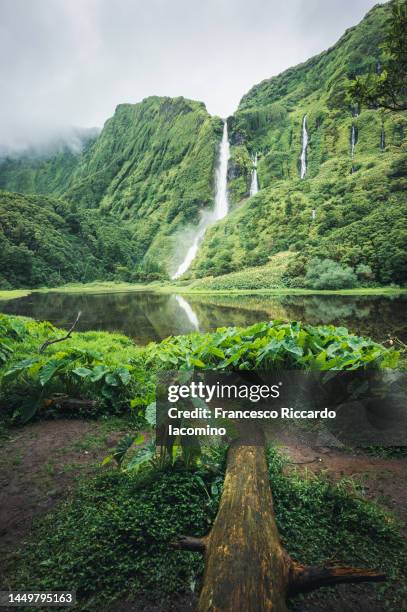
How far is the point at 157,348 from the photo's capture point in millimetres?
8859

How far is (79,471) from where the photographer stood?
12.8ft

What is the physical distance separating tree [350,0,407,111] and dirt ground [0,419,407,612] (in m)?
9.98

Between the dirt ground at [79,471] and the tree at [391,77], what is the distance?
9.98 m

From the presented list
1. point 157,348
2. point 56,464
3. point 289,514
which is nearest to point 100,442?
point 56,464

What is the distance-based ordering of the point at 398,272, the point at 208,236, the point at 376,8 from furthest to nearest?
the point at 376,8 < the point at 208,236 < the point at 398,272

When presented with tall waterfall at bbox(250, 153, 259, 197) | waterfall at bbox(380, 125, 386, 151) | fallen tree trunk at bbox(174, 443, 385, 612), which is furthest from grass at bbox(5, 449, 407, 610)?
tall waterfall at bbox(250, 153, 259, 197)

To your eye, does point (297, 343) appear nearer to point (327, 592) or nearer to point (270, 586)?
point (327, 592)

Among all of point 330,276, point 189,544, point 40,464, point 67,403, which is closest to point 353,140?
point 330,276

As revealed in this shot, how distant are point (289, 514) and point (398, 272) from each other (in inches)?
2056

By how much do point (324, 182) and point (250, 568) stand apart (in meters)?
93.5

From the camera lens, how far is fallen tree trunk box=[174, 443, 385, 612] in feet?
6.09

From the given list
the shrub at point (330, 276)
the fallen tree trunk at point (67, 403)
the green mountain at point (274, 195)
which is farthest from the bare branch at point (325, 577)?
the shrub at point (330, 276)

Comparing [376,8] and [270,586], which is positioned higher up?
[376,8]

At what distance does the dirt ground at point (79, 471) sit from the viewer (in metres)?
2.37
